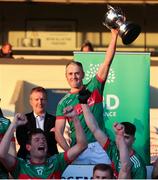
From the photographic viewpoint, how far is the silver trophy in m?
6.64

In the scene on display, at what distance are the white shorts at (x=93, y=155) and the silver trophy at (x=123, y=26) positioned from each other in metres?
1.16

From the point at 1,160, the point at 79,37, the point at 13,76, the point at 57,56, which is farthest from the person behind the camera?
the point at 79,37

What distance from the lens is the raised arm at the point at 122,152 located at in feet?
19.2

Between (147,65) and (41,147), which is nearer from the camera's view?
(41,147)

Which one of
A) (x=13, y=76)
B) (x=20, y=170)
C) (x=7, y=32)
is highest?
(x=7, y=32)

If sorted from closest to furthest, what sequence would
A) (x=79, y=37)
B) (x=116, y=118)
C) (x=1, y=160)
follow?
(x=1, y=160)
(x=116, y=118)
(x=79, y=37)

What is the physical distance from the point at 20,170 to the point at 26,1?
9.68m

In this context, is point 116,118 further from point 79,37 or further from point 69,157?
point 79,37

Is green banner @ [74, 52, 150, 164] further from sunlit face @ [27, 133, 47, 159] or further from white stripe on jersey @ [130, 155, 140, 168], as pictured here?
sunlit face @ [27, 133, 47, 159]

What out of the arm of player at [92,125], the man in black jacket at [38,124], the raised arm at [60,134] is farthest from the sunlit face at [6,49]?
the arm of player at [92,125]

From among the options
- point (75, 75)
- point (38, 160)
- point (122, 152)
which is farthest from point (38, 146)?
point (75, 75)

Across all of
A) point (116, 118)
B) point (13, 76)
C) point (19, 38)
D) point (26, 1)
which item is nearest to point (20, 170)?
point (116, 118)

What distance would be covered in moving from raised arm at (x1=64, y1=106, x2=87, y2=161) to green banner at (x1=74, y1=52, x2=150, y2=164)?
300 cm

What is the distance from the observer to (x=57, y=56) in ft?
53.1
